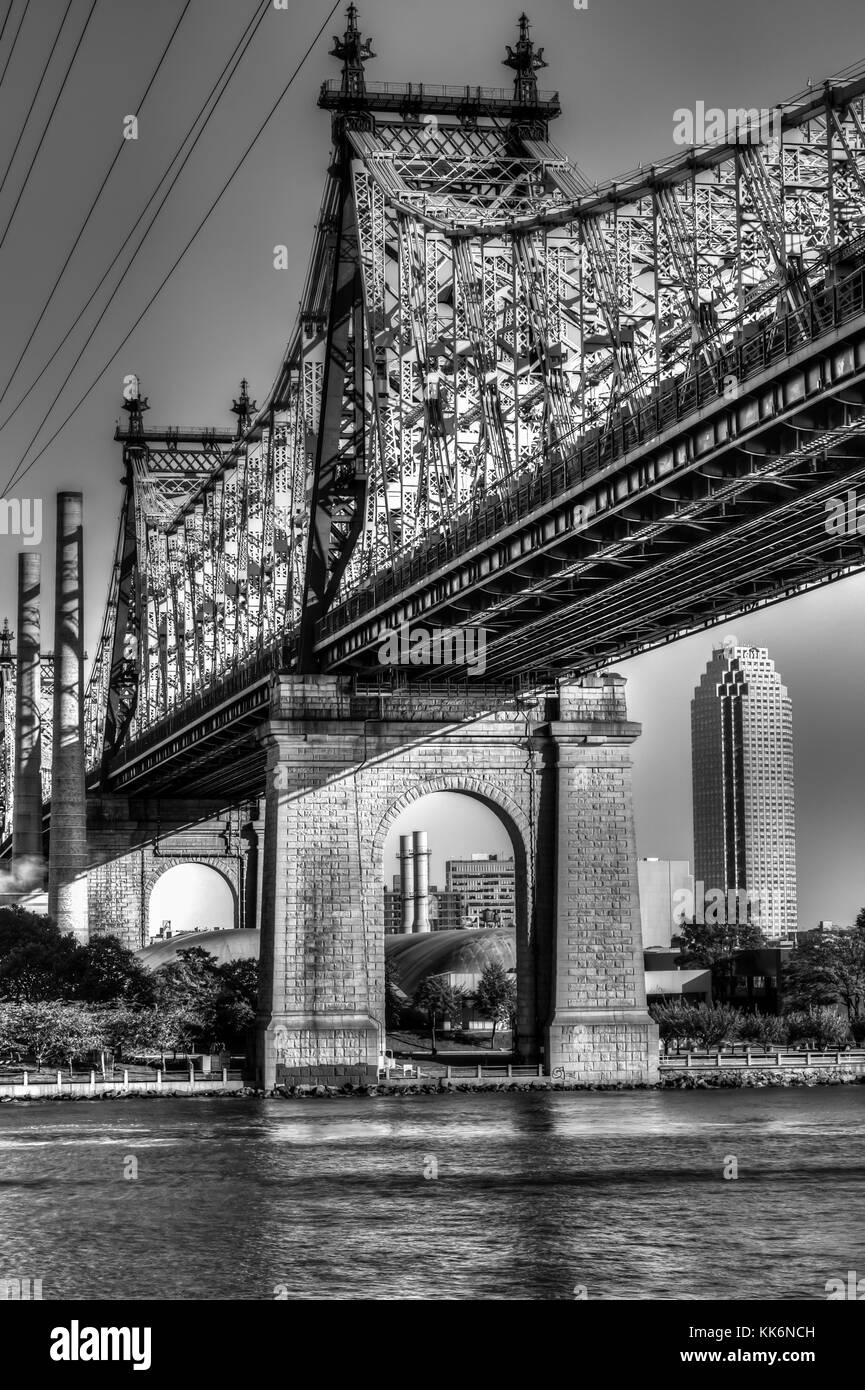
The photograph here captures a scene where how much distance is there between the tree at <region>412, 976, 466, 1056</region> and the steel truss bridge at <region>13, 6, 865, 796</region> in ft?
72.3

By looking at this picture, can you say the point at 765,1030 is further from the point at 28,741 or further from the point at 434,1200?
the point at 28,741

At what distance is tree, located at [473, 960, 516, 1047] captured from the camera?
106 m

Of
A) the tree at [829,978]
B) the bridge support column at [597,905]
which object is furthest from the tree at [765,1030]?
the bridge support column at [597,905]

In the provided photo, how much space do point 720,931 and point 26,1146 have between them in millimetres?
96643

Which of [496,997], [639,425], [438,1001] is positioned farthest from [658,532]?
[438,1001]

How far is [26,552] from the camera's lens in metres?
114

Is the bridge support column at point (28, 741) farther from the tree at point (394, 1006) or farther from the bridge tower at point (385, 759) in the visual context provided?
the bridge tower at point (385, 759)

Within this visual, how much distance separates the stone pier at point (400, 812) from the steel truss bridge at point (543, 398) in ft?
5.43

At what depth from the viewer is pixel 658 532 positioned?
2015 inches

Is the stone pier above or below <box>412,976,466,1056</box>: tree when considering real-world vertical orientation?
above

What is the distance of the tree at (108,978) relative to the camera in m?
85.9

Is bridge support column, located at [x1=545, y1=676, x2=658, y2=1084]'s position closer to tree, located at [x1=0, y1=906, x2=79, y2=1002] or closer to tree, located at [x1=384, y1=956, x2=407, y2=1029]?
tree, located at [x1=0, y1=906, x2=79, y2=1002]

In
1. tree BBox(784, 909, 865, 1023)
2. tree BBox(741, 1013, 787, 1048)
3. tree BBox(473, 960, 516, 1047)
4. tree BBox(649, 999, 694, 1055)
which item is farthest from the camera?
tree BBox(473, 960, 516, 1047)

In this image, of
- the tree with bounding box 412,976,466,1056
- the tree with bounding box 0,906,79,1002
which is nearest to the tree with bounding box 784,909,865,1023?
the tree with bounding box 412,976,466,1056
